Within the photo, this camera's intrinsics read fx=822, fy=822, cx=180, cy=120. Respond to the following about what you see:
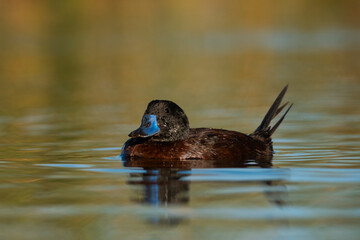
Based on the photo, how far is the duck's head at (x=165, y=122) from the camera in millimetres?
8016

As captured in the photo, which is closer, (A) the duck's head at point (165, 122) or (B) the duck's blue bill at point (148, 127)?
(B) the duck's blue bill at point (148, 127)

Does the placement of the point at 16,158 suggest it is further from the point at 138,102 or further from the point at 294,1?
the point at 294,1

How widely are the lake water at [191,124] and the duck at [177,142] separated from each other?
201 mm

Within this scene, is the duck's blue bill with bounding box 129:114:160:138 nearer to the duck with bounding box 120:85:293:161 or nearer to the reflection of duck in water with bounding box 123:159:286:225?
the duck with bounding box 120:85:293:161

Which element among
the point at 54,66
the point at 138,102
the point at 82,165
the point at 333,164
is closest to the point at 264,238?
the point at 333,164

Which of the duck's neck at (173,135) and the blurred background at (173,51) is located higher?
the blurred background at (173,51)

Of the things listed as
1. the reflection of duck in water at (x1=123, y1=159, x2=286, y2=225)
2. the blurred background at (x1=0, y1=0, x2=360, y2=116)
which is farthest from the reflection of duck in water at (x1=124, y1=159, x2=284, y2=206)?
the blurred background at (x1=0, y1=0, x2=360, y2=116)

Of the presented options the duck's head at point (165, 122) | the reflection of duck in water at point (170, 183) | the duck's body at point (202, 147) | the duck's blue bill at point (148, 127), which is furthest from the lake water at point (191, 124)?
the duck's head at point (165, 122)

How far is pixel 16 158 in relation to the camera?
833cm

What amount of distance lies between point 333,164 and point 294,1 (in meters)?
42.1

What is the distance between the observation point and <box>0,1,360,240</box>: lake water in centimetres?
519

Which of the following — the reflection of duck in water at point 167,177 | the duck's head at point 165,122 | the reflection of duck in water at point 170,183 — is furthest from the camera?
the duck's head at point 165,122

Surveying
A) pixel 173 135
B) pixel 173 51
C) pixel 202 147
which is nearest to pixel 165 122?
pixel 173 135

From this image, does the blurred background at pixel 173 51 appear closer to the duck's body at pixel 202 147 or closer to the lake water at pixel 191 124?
the lake water at pixel 191 124
